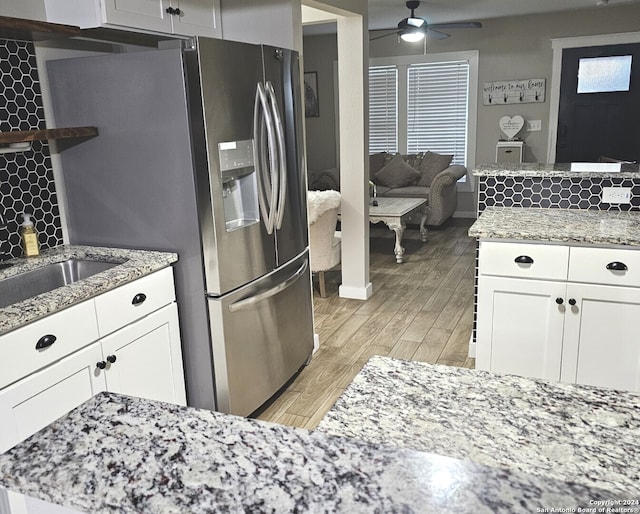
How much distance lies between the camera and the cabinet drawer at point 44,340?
5.73 feet

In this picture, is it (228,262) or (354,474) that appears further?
(228,262)

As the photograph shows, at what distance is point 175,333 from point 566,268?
1746 mm

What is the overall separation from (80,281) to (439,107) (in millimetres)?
6515

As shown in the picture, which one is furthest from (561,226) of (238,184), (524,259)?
(238,184)

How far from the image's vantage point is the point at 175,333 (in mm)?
2523

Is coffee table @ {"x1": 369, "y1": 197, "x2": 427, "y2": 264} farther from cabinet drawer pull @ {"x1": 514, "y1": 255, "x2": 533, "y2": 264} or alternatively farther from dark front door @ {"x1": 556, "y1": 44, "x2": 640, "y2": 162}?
cabinet drawer pull @ {"x1": 514, "y1": 255, "x2": 533, "y2": 264}

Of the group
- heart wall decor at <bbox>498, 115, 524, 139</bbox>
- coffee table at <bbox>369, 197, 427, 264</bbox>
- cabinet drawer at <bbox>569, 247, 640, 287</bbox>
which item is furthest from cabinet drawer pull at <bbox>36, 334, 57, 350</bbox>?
heart wall decor at <bbox>498, 115, 524, 139</bbox>

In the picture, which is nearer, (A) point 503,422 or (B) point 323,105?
(A) point 503,422

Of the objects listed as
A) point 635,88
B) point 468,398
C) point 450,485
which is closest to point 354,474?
point 450,485

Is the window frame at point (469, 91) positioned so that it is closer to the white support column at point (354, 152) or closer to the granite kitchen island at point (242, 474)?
the white support column at point (354, 152)

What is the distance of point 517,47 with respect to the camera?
23.4 feet

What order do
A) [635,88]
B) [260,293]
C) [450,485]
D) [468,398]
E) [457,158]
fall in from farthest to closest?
[457,158]
[635,88]
[260,293]
[468,398]
[450,485]

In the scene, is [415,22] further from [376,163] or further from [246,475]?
[246,475]

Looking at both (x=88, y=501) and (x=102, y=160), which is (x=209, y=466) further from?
(x=102, y=160)
